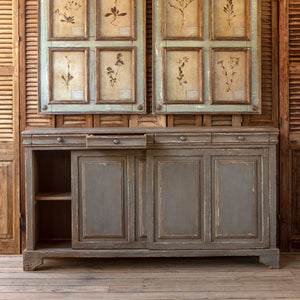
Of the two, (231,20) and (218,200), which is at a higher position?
(231,20)

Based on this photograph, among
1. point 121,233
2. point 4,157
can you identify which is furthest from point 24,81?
point 121,233

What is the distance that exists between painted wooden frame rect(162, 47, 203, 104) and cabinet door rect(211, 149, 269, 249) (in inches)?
26.6

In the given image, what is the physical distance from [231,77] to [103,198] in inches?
61.4

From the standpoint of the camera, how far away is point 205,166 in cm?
302

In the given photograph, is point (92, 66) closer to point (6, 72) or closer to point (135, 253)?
point (6, 72)

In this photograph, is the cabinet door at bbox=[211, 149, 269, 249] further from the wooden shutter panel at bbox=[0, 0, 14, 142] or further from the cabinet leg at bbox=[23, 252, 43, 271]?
the wooden shutter panel at bbox=[0, 0, 14, 142]

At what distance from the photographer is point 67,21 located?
3395 mm

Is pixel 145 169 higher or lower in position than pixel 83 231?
higher

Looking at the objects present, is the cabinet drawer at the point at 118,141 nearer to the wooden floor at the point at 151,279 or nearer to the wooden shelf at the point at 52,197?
the wooden shelf at the point at 52,197

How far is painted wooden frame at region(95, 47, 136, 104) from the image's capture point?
340 cm

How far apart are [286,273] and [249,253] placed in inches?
12.2

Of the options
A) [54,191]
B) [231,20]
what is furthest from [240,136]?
[54,191]

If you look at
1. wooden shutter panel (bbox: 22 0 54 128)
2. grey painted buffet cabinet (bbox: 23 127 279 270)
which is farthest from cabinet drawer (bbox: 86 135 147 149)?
wooden shutter panel (bbox: 22 0 54 128)

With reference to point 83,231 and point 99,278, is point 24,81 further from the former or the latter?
point 99,278
